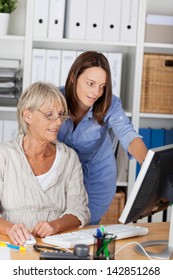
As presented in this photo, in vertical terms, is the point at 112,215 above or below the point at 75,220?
below

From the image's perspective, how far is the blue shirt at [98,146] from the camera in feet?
9.27

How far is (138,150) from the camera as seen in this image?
8.91ft

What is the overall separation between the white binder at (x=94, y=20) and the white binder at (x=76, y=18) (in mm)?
28

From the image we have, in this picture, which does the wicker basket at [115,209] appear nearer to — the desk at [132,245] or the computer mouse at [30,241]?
the desk at [132,245]

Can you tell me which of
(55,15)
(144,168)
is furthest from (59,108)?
(55,15)

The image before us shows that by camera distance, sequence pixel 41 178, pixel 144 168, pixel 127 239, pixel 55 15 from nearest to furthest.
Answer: pixel 144 168
pixel 127 239
pixel 41 178
pixel 55 15

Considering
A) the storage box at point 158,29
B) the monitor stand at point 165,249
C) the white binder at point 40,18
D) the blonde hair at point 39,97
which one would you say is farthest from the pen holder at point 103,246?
the storage box at point 158,29

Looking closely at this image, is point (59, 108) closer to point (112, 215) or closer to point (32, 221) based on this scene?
point (32, 221)

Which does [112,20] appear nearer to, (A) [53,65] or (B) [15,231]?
(A) [53,65]

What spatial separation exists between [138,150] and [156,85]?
1323 mm

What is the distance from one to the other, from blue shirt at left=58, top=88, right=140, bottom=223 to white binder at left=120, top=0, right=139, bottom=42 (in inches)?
39.4

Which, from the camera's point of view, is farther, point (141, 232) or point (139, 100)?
point (139, 100)

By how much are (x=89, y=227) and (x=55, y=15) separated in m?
1.73

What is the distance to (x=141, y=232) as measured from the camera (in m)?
2.39
